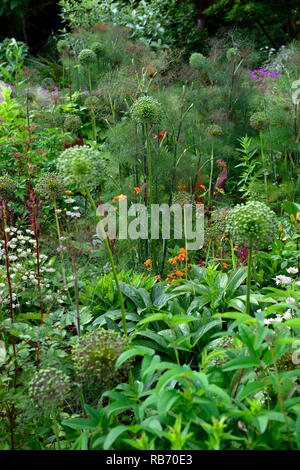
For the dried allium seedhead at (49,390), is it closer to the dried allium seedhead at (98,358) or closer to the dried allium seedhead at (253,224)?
the dried allium seedhead at (98,358)

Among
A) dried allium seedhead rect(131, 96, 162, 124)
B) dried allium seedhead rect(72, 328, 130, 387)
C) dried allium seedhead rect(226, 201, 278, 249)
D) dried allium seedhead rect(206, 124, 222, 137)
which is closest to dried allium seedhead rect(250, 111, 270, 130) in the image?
dried allium seedhead rect(206, 124, 222, 137)

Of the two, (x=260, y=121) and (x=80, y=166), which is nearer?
(x=80, y=166)

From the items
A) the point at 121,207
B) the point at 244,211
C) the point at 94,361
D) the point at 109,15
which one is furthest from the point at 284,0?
the point at 94,361

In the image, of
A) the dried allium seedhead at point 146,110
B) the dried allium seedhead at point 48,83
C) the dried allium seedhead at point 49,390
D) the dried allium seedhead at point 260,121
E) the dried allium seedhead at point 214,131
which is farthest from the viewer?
the dried allium seedhead at point 48,83

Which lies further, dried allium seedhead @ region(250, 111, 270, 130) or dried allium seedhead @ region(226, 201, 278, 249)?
dried allium seedhead @ region(250, 111, 270, 130)

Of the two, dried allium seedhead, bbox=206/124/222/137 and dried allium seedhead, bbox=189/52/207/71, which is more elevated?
dried allium seedhead, bbox=189/52/207/71

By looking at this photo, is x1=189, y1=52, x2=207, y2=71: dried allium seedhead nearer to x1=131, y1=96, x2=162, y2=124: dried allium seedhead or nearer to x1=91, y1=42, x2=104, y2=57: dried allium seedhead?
x1=91, y1=42, x2=104, y2=57: dried allium seedhead

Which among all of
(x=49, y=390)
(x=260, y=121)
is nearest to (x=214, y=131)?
(x=260, y=121)

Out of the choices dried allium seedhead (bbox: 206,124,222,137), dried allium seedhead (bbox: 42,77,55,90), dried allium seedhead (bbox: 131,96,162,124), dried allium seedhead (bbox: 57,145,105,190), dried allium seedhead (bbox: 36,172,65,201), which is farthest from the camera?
dried allium seedhead (bbox: 42,77,55,90)

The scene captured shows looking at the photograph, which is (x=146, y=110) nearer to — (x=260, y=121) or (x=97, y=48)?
(x=260, y=121)

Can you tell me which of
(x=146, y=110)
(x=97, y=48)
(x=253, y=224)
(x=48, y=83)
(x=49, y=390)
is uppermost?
(x=48, y=83)

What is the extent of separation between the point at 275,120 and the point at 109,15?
14.7 ft

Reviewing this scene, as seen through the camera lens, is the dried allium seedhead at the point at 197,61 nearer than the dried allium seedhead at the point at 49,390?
No

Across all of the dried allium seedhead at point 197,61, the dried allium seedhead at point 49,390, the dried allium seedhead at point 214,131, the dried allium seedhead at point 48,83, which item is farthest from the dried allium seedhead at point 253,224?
the dried allium seedhead at point 48,83
